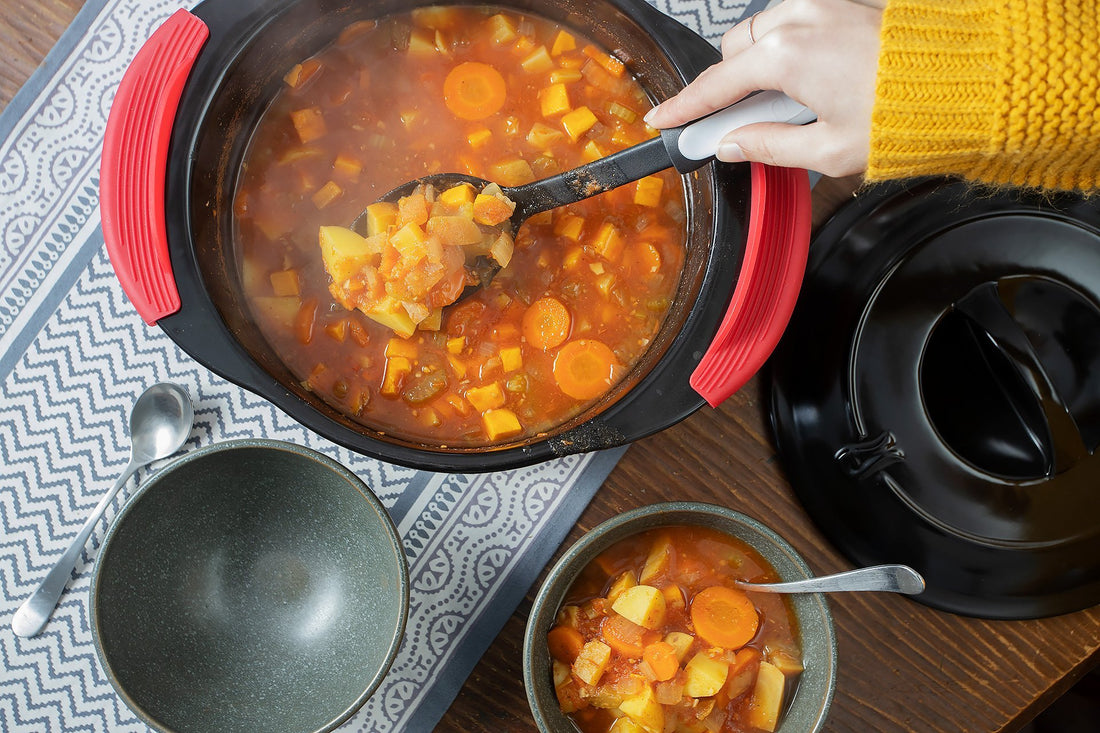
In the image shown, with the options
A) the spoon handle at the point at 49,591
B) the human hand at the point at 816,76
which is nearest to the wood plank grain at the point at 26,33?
the spoon handle at the point at 49,591

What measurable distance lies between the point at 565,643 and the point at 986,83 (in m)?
1.20

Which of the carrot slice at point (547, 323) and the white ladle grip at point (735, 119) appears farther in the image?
the carrot slice at point (547, 323)

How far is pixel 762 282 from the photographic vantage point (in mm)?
1421

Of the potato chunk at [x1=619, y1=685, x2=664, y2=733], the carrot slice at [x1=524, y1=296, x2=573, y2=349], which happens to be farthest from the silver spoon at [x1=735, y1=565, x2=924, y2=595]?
the carrot slice at [x1=524, y1=296, x2=573, y2=349]

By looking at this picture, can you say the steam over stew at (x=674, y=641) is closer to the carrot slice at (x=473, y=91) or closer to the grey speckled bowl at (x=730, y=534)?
the grey speckled bowl at (x=730, y=534)

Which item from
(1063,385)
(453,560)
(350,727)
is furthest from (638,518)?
(1063,385)

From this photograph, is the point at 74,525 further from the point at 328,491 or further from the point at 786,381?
the point at 786,381

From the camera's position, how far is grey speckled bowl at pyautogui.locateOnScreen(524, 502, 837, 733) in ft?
4.76

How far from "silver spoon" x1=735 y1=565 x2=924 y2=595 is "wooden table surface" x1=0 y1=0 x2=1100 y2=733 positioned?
264mm

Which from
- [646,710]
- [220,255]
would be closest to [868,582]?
[646,710]

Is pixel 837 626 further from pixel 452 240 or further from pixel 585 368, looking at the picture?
pixel 452 240

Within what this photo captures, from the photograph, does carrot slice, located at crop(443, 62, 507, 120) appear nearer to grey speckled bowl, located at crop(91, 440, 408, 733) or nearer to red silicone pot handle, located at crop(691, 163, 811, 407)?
red silicone pot handle, located at crop(691, 163, 811, 407)

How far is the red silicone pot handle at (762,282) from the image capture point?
1.40 metres

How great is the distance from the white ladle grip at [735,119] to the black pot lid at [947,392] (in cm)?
41
